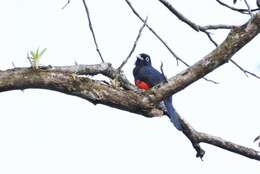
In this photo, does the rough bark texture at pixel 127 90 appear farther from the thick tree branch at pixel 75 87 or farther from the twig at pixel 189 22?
the twig at pixel 189 22

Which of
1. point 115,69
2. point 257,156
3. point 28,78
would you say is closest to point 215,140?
point 257,156

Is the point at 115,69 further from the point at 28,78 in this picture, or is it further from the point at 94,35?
the point at 28,78

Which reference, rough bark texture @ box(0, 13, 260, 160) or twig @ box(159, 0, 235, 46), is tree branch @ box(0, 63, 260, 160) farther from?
twig @ box(159, 0, 235, 46)

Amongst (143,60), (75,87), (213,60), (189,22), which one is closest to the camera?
(213,60)

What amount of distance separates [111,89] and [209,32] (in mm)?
1581

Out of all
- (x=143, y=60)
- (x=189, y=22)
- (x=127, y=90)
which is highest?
(x=143, y=60)

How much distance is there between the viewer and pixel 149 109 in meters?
3.41

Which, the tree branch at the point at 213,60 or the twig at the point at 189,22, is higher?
the twig at the point at 189,22

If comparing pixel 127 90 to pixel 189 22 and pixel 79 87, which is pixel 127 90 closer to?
pixel 79 87

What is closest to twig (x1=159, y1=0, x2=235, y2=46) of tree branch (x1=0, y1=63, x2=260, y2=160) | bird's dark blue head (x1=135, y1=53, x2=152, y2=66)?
tree branch (x1=0, y1=63, x2=260, y2=160)

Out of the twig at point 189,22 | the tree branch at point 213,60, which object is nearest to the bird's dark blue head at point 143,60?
the twig at point 189,22

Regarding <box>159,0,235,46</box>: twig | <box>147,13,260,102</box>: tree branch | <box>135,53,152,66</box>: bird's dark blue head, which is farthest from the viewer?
<box>135,53,152,66</box>: bird's dark blue head

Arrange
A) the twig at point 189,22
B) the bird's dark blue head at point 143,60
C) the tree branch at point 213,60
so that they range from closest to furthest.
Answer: the tree branch at point 213,60
the twig at point 189,22
the bird's dark blue head at point 143,60

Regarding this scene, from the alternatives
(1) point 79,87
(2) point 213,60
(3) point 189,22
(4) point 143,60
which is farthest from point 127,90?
(4) point 143,60
